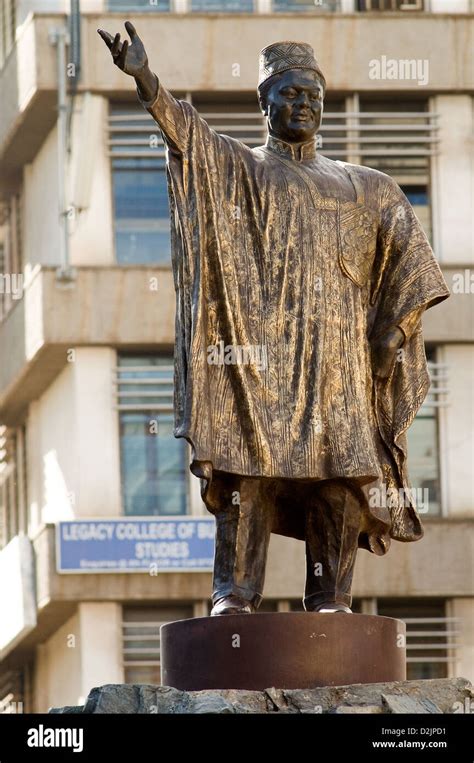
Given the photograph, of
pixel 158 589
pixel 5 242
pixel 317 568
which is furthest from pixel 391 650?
pixel 5 242

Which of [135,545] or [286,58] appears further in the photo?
[135,545]

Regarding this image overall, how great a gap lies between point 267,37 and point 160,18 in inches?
55.1

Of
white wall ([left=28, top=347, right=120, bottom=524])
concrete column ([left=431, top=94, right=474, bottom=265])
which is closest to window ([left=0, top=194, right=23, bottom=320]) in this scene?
white wall ([left=28, top=347, right=120, bottom=524])

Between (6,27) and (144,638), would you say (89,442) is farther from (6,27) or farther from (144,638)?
(6,27)

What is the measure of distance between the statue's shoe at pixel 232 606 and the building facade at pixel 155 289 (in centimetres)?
1845

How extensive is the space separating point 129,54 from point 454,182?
67.9 ft

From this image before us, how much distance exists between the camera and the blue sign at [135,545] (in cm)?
3384

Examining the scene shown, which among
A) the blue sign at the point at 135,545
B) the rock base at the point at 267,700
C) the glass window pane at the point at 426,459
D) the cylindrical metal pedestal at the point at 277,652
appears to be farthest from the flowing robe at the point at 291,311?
the glass window pane at the point at 426,459

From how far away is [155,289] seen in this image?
34.6 m

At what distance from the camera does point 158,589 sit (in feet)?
112

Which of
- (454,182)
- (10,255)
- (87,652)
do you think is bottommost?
(87,652)

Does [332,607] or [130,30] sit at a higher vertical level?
[130,30]

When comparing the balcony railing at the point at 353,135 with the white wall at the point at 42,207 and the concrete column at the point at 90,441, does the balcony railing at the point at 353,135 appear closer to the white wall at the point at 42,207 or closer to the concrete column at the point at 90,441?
the white wall at the point at 42,207

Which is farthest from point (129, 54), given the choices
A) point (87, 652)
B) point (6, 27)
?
point (6, 27)
